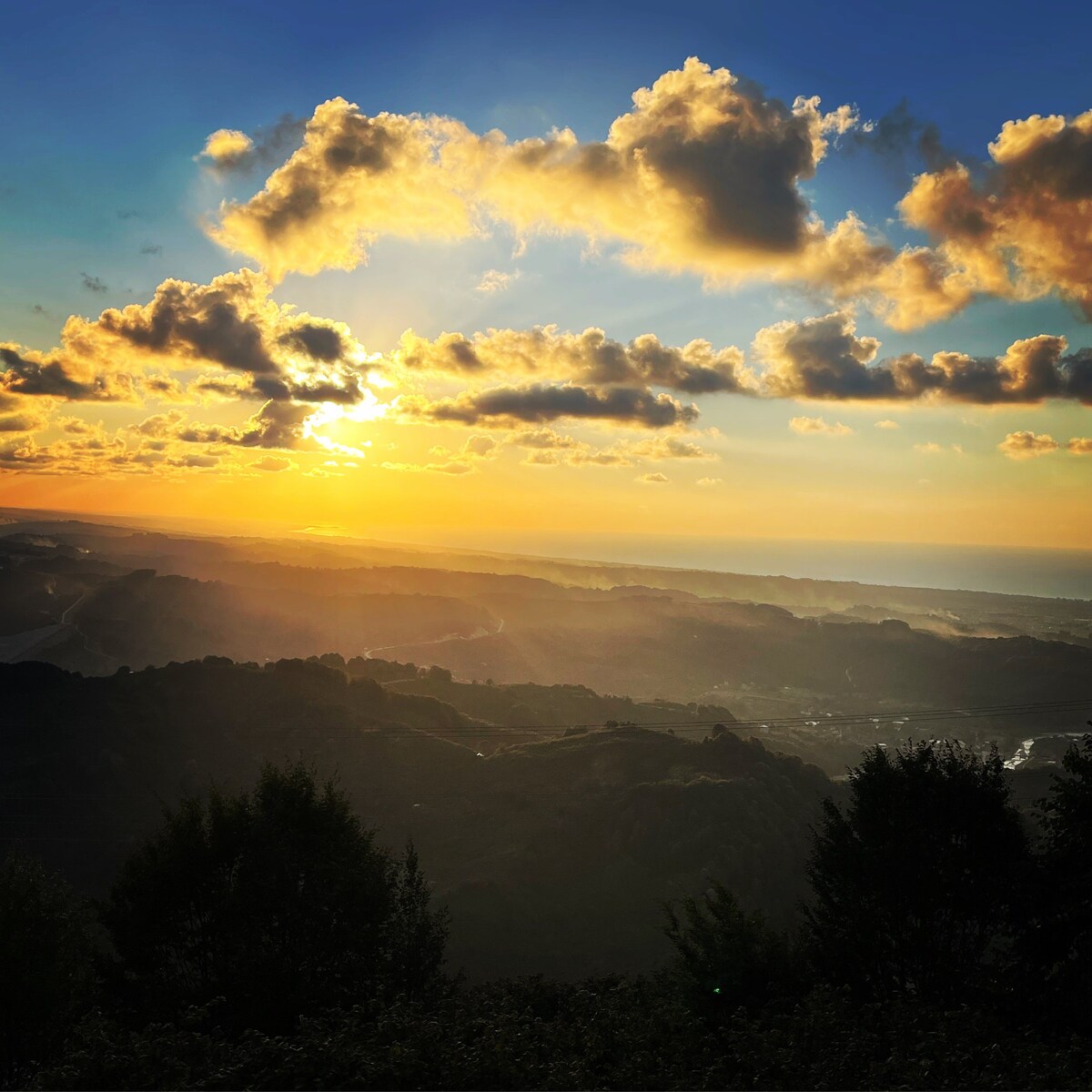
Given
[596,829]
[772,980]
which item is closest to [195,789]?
[596,829]

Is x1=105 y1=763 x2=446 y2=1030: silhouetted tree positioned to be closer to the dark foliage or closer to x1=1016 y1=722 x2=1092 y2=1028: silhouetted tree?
the dark foliage

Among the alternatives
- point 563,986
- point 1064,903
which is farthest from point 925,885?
point 563,986

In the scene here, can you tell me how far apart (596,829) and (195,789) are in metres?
40.6

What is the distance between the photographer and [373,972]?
83.1ft

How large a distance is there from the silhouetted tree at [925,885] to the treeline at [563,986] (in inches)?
2.6

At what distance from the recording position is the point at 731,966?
23469 millimetres

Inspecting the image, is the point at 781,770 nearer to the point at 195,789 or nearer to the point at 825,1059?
the point at 195,789

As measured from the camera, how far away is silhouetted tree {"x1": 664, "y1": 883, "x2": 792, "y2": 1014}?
76.0 ft

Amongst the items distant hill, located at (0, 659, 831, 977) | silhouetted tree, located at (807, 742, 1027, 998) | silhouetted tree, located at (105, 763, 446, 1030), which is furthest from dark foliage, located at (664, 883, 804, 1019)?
distant hill, located at (0, 659, 831, 977)

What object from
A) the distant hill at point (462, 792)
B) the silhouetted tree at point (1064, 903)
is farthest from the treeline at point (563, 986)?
the distant hill at point (462, 792)

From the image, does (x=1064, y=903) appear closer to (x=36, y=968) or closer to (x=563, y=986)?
(x=563, y=986)

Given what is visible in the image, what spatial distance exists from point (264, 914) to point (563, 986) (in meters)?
11.4

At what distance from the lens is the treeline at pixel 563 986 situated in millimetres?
14781

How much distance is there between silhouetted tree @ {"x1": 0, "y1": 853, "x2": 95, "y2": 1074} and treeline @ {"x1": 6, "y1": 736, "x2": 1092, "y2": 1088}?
2.8 inches
